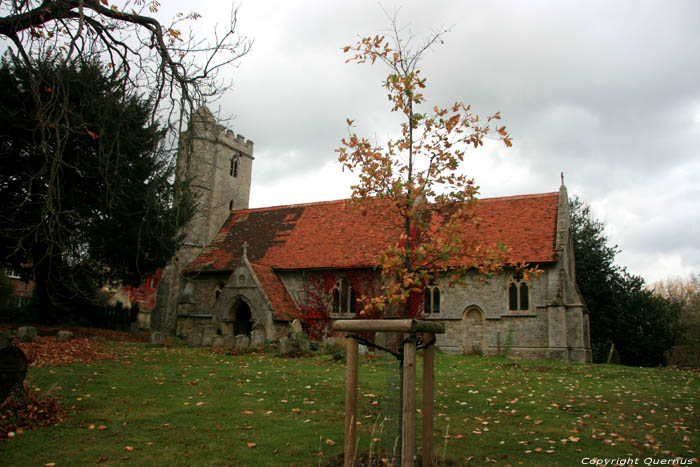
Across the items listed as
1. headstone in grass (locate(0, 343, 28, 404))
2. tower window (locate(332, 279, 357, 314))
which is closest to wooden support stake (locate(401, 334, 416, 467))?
headstone in grass (locate(0, 343, 28, 404))

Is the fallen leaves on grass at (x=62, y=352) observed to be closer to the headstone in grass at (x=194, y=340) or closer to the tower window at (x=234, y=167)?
the headstone in grass at (x=194, y=340)

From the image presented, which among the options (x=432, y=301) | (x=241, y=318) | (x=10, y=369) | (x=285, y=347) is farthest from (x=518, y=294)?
(x=10, y=369)

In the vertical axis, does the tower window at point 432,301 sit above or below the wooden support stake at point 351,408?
A: above

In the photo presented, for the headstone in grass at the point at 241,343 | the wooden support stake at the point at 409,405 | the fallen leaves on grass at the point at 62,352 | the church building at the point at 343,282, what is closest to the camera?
the wooden support stake at the point at 409,405

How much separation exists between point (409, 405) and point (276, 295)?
64.2 ft

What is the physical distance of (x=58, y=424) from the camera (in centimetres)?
741

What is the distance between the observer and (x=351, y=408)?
560 centimetres

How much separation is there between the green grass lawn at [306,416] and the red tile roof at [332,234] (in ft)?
31.3

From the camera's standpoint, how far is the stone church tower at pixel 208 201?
92.6 feet

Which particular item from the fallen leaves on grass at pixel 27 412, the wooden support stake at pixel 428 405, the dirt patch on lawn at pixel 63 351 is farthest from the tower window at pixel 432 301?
the wooden support stake at pixel 428 405

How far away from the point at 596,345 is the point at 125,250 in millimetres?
24670

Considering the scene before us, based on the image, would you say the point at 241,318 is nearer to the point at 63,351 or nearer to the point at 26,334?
the point at 26,334

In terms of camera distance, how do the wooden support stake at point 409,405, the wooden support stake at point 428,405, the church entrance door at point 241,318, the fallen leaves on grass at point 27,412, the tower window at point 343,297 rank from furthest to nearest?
the tower window at point 343,297
the church entrance door at point 241,318
the fallen leaves on grass at point 27,412
the wooden support stake at point 428,405
the wooden support stake at point 409,405

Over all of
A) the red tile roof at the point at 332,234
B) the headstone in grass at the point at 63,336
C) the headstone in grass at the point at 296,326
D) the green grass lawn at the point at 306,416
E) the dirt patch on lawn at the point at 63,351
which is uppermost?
the red tile roof at the point at 332,234
